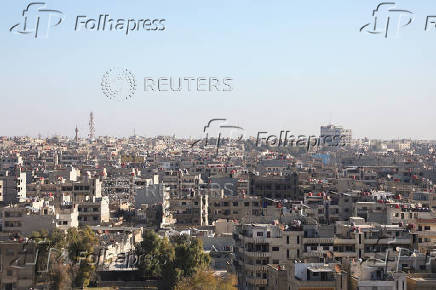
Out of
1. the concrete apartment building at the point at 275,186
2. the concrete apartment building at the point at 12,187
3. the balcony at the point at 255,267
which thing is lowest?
the balcony at the point at 255,267

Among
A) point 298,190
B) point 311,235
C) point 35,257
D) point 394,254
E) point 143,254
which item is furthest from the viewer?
point 298,190

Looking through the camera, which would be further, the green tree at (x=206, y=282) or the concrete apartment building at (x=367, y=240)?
the concrete apartment building at (x=367, y=240)

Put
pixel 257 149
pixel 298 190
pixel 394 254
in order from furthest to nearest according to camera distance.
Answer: pixel 257 149 < pixel 298 190 < pixel 394 254

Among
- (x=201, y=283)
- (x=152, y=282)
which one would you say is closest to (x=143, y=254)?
(x=152, y=282)

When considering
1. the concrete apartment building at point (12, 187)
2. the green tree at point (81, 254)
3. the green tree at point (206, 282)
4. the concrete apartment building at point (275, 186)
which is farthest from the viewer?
the concrete apartment building at point (275, 186)

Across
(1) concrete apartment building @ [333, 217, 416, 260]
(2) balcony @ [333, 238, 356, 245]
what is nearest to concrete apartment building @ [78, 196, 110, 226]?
(1) concrete apartment building @ [333, 217, 416, 260]

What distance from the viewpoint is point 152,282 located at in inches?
1422

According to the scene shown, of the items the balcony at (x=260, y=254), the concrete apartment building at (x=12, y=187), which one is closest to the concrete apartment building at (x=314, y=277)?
the balcony at (x=260, y=254)

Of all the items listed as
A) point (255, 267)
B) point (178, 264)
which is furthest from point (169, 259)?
point (255, 267)

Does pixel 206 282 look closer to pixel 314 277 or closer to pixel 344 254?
pixel 344 254

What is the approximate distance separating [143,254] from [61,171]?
139ft

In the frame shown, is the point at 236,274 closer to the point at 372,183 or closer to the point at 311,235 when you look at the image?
the point at 311,235

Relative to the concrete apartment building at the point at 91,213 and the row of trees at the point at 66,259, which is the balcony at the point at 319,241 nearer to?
the row of trees at the point at 66,259

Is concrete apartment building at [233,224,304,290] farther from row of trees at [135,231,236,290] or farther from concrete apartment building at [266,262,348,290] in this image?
concrete apartment building at [266,262,348,290]
